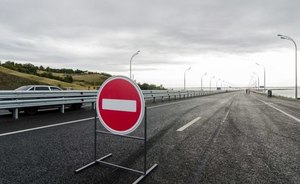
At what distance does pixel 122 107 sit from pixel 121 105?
36 mm

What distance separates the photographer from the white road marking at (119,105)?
3482 millimetres

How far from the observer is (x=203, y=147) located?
198 inches

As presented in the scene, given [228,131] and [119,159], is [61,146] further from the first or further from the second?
[228,131]

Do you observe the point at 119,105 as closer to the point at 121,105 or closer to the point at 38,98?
the point at 121,105

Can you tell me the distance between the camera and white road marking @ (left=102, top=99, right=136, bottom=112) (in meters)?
3.48

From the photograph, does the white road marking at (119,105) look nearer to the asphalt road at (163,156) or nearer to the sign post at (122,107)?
the sign post at (122,107)

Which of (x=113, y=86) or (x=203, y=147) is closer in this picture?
(x=113, y=86)

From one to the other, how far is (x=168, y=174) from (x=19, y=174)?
2.24 meters

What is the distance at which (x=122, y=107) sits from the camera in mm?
3574

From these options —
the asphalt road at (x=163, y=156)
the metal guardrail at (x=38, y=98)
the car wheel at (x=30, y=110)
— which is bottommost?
the asphalt road at (x=163, y=156)

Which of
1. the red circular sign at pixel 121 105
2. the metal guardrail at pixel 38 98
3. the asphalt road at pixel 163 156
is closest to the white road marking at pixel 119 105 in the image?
the red circular sign at pixel 121 105

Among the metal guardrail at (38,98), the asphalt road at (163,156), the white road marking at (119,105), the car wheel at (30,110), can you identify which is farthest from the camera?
the car wheel at (30,110)

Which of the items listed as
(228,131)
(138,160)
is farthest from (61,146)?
(228,131)

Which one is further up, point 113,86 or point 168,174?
point 113,86
